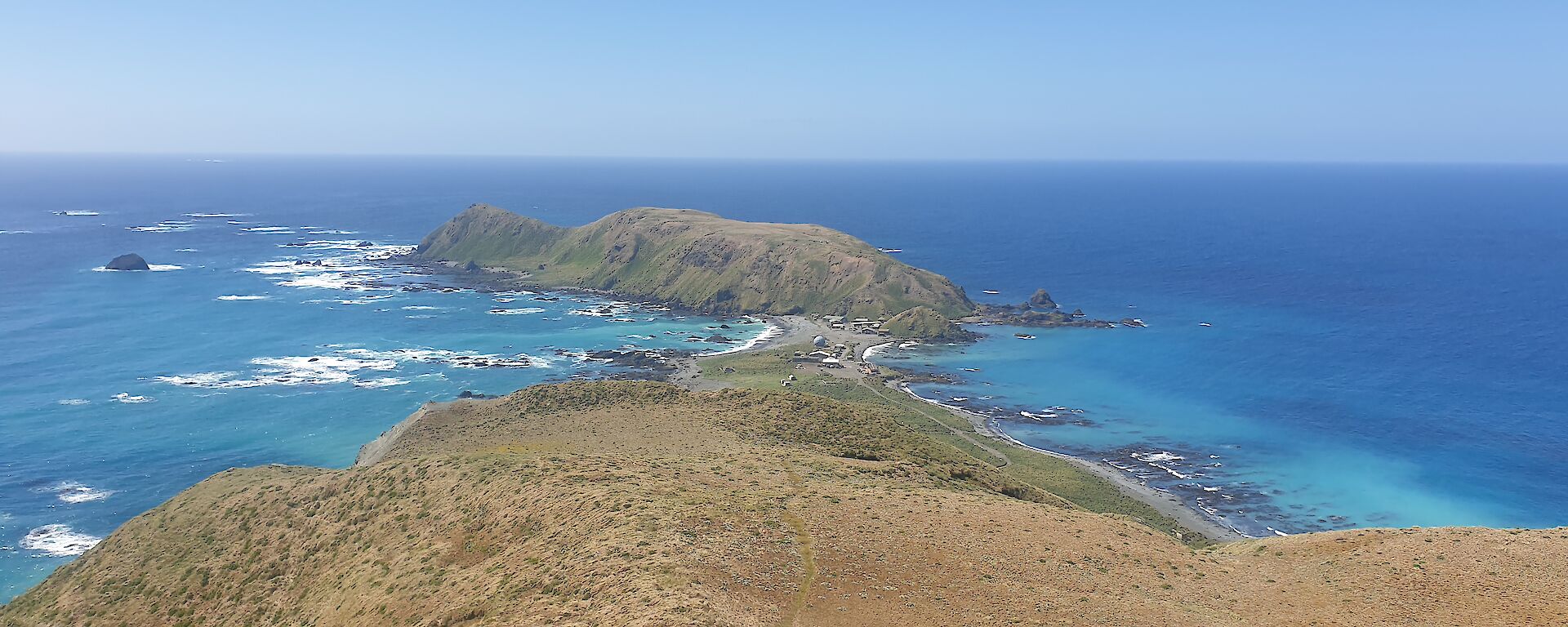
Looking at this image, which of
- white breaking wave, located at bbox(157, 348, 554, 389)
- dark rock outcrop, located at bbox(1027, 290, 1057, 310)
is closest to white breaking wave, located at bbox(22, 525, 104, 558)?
white breaking wave, located at bbox(157, 348, 554, 389)

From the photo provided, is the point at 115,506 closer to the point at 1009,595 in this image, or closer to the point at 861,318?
the point at 1009,595

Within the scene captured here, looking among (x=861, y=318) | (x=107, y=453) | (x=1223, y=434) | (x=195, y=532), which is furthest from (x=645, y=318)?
(x=195, y=532)

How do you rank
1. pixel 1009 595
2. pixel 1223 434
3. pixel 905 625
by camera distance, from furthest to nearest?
pixel 1223 434 < pixel 1009 595 < pixel 905 625

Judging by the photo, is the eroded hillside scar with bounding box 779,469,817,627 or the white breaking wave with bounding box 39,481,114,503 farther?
the white breaking wave with bounding box 39,481,114,503

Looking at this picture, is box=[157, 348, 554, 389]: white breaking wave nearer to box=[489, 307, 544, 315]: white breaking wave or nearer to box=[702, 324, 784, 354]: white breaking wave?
box=[702, 324, 784, 354]: white breaking wave

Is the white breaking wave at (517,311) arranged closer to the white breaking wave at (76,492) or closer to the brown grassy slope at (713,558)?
the white breaking wave at (76,492)

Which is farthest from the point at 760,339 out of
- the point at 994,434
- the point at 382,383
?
the point at 382,383
